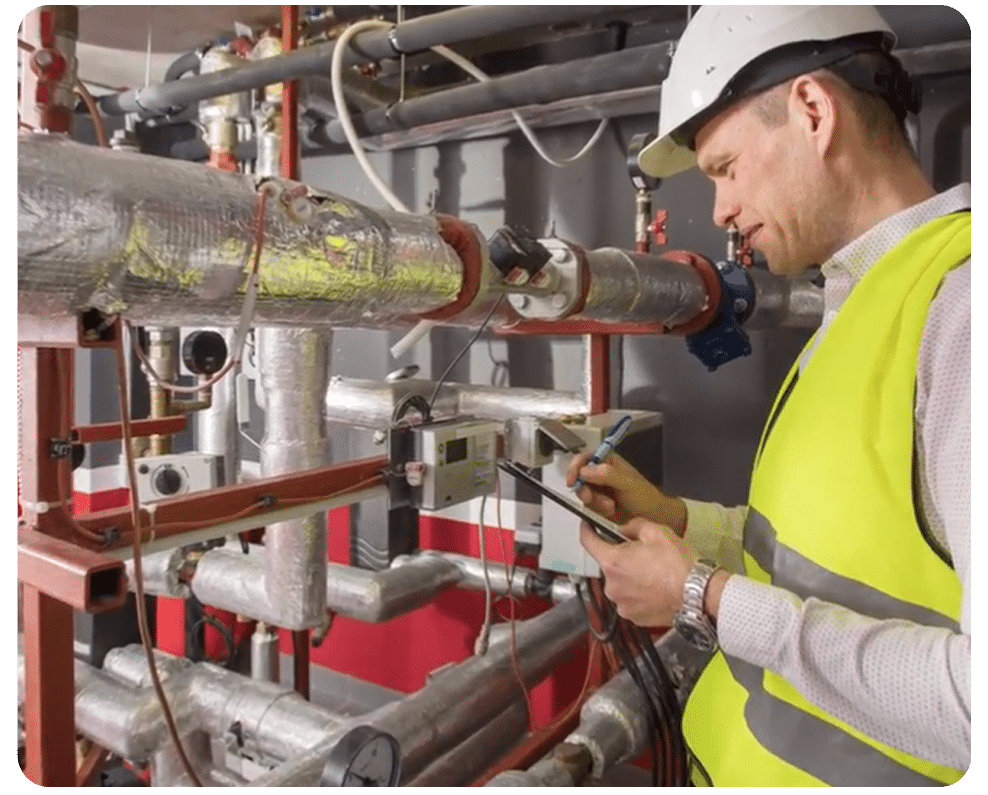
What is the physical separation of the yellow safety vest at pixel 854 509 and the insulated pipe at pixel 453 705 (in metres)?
0.60

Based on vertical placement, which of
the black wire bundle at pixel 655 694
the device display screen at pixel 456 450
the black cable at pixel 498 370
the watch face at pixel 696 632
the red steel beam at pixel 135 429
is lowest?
the black wire bundle at pixel 655 694

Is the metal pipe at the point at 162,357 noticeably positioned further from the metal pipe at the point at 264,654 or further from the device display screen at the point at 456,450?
the device display screen at the point at 456,450

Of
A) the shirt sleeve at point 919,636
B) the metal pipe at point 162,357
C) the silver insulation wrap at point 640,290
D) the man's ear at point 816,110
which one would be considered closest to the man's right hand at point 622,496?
the silver insulation wrap at point 640,290

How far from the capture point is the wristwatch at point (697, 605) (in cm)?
70

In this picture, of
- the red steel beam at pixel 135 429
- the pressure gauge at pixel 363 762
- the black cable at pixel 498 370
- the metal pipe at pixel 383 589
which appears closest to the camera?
the pressure gauge at pixel 363 762

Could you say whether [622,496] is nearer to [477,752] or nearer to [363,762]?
[363,762]

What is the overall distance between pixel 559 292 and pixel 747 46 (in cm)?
39

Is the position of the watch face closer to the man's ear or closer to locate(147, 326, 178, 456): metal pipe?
the man's ear

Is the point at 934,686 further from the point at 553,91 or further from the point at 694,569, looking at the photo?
the point at 553,91

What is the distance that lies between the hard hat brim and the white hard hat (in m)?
0.12

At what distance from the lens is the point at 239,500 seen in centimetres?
87

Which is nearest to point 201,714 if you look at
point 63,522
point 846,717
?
point 63,522

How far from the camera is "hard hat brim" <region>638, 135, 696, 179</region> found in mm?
1061

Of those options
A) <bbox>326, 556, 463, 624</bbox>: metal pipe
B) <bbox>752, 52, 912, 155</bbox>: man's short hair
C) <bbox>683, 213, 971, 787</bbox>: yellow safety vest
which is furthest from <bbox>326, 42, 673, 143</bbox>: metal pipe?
<bbox>326, 556, 463, 624</bbox>: metal pipe
